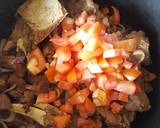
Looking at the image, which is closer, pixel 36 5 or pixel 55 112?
pixel 55 112

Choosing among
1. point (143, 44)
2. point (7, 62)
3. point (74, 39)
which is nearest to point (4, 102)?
point (7, 62)

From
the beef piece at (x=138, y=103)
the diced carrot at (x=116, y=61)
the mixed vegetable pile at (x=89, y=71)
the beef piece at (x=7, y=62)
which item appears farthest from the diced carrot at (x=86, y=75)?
the beef piece at (x=7, y=62)

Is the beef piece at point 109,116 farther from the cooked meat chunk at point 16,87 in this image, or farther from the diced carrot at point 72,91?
the cooked meat chunk at point 16,87

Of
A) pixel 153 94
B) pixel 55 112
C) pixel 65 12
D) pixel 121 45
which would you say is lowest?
pixel 153 94

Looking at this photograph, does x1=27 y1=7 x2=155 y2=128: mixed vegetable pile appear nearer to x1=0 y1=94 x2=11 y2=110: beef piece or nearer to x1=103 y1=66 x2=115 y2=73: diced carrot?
x1=103 y1=66 x2=115 y2=73: diced carrot

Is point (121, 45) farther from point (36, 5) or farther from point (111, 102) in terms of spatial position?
point (36, 5)

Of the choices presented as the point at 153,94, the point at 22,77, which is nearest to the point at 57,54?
the point at 22,77

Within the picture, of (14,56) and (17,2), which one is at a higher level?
(17,2)
